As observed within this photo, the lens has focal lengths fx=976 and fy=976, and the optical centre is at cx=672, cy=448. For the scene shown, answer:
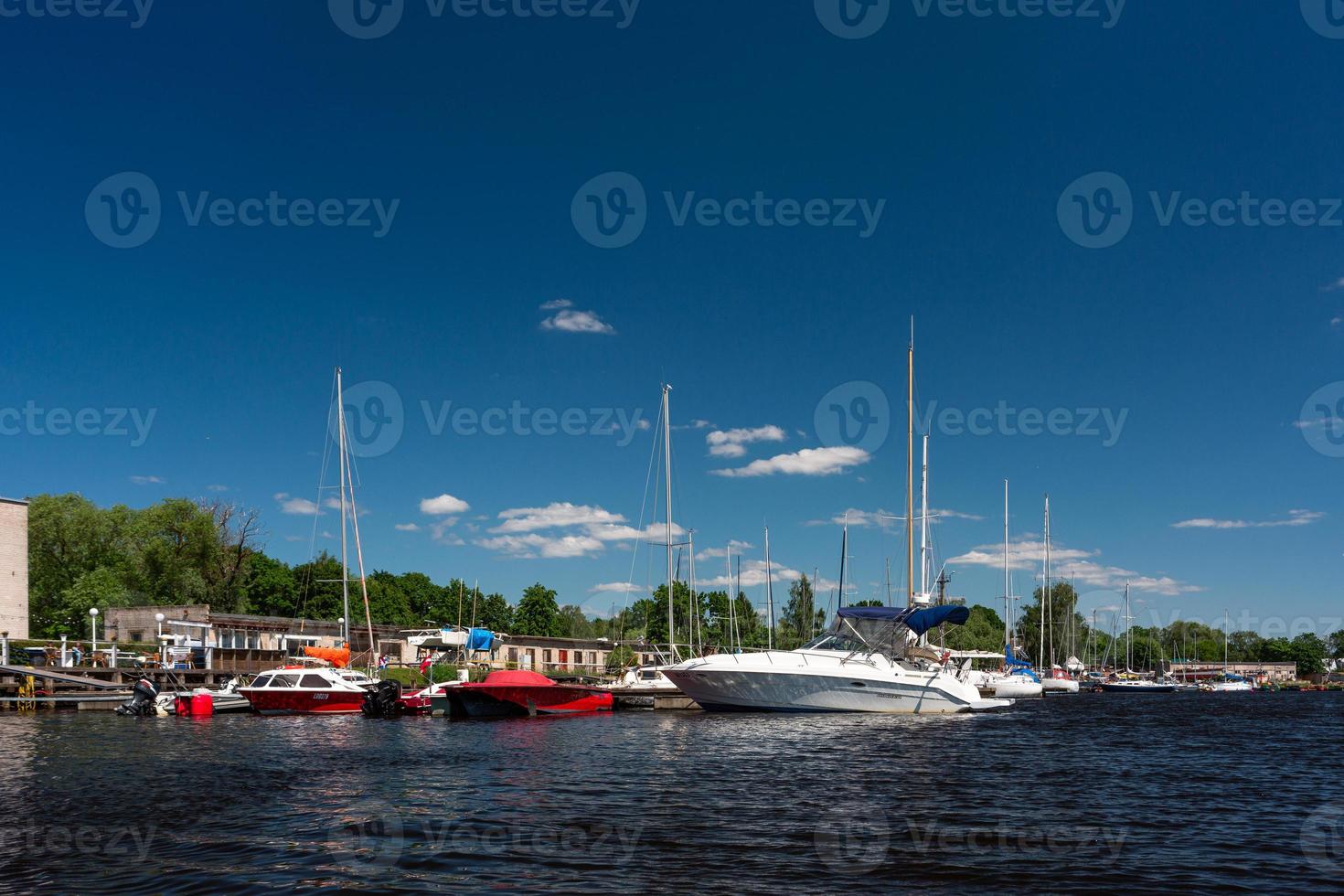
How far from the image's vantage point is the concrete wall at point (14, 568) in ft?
232

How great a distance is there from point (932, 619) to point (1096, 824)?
3127 centimetres

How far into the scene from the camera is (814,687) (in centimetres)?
4659

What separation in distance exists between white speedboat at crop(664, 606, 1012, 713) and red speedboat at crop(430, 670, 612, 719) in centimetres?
545

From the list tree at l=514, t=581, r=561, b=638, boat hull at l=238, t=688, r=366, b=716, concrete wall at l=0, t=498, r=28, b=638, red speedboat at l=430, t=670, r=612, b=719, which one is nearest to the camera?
red speedboat at l=430, t=670, r=612, b=719

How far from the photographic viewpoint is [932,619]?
4944 centimetres

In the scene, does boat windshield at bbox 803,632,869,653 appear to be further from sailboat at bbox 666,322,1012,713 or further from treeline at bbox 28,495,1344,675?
treeline at bbox 28,495,1344,675

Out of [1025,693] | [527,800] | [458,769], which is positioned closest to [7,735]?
[458,769]

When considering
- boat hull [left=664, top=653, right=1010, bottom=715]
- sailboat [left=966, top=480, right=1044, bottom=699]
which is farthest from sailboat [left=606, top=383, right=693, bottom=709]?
sailboat [left=966, top=480, right=1044, bottom=699]

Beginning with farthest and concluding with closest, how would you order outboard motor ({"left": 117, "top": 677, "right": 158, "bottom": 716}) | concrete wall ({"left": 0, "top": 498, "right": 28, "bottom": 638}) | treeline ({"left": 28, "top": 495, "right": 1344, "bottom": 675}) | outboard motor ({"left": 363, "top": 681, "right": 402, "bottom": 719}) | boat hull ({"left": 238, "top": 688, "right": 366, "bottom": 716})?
treeline ({"left": 28, "top": 495, "right": 1344, "bottom": 675}), concrete wall ({"left": 0, "top": 498, "right": 28, "bottom": 638}), boat hull ({"left": 238, "top": 688, "right": 366, "bottom": 716}), outboard motor ({"left": 363, "top": 681, "right": 402, "bottom": 719}), outboard motor ({"left": 117, "top": 677, "right": 158, "bottom": 716})

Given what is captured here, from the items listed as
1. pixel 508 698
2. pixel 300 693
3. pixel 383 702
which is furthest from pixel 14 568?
pixel 508 698

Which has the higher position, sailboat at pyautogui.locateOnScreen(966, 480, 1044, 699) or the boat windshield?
the boat windshield

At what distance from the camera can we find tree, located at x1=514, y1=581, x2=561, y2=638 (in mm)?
116875

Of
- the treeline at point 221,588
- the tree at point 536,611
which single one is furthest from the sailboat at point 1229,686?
the tree at point 536,611

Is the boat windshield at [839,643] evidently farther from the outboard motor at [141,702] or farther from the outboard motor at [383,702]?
the outboard motor at [141,702]
